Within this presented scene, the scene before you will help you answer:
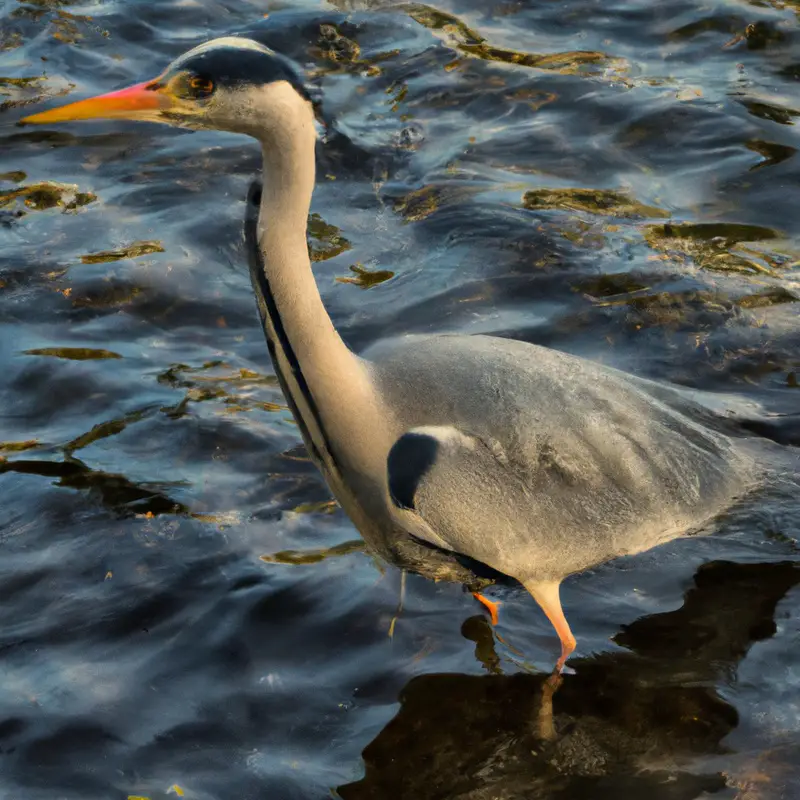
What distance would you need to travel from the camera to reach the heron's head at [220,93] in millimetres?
5234

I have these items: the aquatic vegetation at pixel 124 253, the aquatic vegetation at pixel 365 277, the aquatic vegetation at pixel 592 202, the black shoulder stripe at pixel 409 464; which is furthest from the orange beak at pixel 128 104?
the aquatic vegetation at pixel 592 202

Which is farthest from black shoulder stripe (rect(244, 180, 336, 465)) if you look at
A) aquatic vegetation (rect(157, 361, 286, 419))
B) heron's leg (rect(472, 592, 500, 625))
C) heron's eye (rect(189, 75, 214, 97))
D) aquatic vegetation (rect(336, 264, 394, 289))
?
aquatic vegetation (rect(336, 264, 394, 289))

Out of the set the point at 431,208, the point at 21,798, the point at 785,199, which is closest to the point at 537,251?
the point at 431,208

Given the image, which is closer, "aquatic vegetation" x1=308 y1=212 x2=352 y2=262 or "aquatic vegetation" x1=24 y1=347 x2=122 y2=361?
"aquatic vegetation" x1=24 y1=347 x2=122 y2=361

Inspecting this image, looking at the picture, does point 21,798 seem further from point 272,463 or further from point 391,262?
point 391,262

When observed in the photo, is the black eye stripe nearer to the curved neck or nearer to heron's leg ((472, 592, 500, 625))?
the curved neck

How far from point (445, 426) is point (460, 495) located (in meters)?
0.33

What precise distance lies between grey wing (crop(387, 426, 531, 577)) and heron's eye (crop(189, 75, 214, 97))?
1748 mm

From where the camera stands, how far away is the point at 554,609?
6191 mm

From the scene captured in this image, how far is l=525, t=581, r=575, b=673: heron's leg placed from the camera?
6.18 meters

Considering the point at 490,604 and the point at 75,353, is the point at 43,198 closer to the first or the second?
the point at 75,353

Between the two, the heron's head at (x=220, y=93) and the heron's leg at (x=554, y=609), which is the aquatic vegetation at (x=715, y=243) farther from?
the heron's head at (x=220, y=93)

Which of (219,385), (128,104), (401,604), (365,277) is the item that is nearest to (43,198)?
(365,277)

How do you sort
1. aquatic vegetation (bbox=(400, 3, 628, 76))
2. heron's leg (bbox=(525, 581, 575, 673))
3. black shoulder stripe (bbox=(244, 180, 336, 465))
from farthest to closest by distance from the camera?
aquatic vegetation (bbox=(400, 3, 628, 76)) → heron's leg (bbox=(525, 581, 575, 673)) → black shoulder stripe (bbox=(244, 180, 336, 465))
